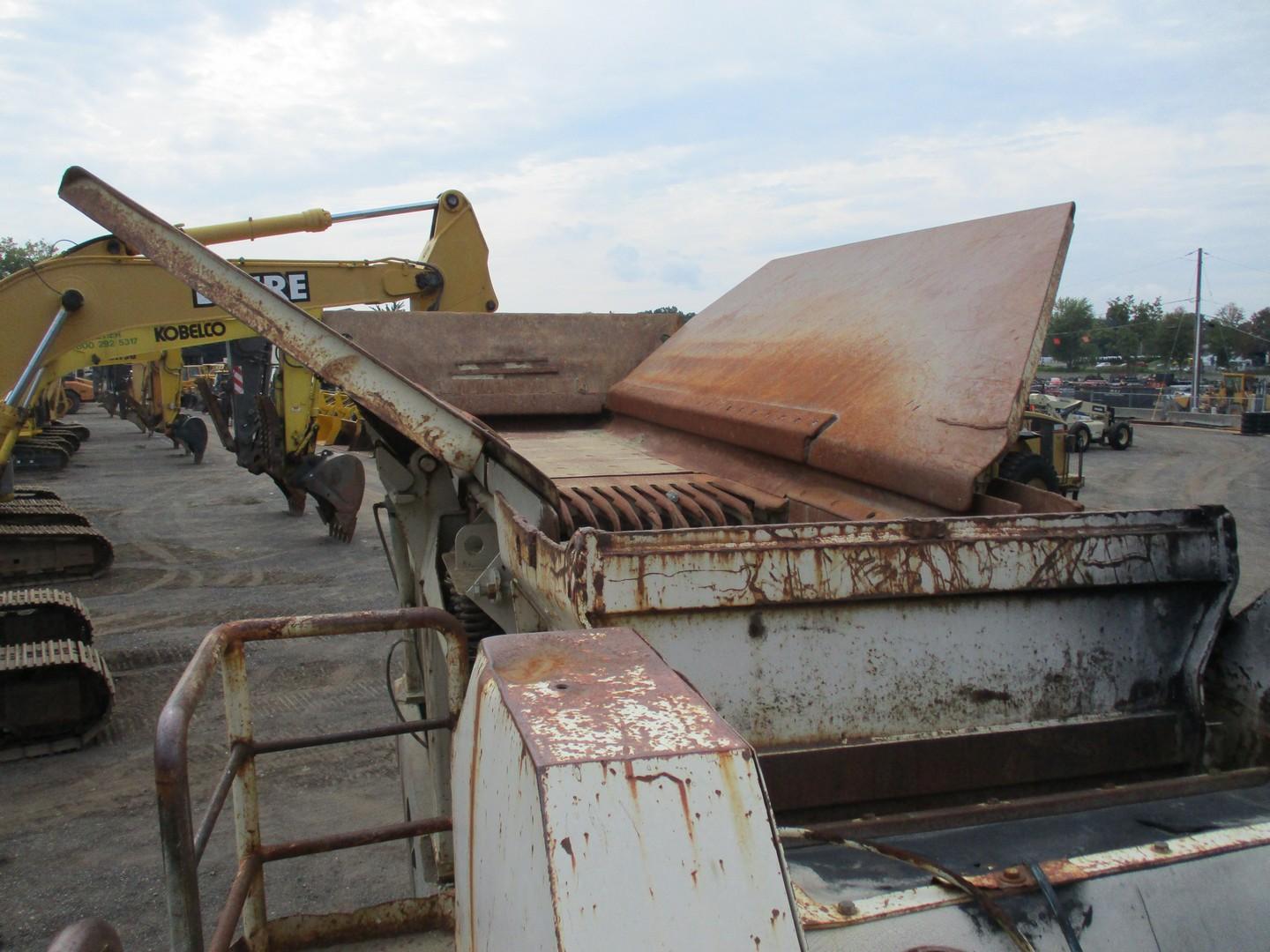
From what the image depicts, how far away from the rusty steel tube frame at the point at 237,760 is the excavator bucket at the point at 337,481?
8057mm

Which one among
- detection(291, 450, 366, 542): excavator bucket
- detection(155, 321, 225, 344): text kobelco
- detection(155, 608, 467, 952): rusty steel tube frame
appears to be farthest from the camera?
detection(291, 450, 366, 542): excavator bucket

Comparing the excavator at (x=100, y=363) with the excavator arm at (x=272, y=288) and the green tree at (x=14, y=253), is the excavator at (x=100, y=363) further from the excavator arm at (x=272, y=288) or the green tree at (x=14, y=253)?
the green tree at (x=14, y=253)

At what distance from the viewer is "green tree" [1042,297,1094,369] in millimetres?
61250

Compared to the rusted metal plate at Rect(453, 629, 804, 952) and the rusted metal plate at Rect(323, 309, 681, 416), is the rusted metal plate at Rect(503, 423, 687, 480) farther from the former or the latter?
the rusted metal plate at Rect(453, 629, 804, 952)

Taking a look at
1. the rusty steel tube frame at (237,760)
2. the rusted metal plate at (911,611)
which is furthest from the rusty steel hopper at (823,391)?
the rusty steel tube frame at (237,760)

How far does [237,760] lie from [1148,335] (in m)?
68.3

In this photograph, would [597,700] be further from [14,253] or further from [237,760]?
[14,253]

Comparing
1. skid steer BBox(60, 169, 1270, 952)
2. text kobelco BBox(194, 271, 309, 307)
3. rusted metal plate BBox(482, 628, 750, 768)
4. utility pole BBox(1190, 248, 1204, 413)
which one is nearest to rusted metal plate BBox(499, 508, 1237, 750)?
skid steer BBox(60, 169, 1270, 952)

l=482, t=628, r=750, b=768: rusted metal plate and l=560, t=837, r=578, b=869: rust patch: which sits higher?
l=482, t=628, r=750, b=768: rusted metal plate

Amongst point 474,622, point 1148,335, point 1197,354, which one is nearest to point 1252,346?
point 1148,335

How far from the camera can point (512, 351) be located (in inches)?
172

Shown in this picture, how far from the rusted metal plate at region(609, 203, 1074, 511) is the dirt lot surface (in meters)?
2.23

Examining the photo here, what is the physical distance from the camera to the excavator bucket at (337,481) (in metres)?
9.87

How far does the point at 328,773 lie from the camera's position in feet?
15.4
